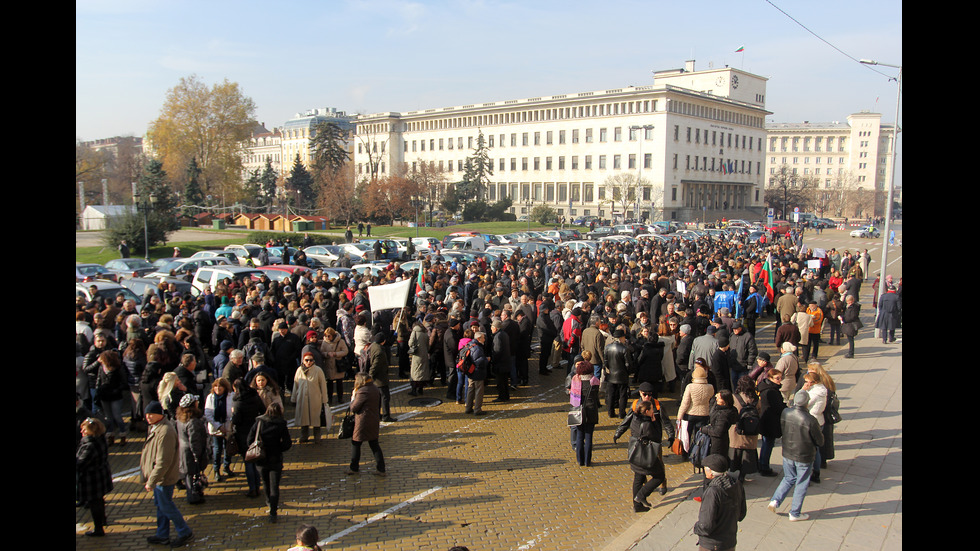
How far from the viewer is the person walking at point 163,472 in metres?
6.44

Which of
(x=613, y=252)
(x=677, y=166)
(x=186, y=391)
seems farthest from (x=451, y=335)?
(x=677, y=166)

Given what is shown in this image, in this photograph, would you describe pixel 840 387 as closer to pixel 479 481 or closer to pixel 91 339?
pixel 479 481

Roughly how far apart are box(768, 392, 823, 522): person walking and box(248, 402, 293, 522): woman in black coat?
5.44 m

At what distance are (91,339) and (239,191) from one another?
57820mm

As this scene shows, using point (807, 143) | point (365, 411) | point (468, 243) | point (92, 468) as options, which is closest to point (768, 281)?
point (365, 411)

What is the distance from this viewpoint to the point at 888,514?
285 inches

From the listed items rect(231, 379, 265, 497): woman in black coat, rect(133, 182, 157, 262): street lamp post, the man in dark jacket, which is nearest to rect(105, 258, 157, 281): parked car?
rect(133, 182, 157, 262): street lamp post

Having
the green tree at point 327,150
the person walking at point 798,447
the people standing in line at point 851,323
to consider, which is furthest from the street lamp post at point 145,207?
the green tree at point 327,150

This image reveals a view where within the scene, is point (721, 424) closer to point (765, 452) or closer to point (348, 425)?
point (765, 452)

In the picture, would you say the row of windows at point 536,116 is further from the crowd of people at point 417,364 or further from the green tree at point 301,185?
the crowd of people at point 417,364

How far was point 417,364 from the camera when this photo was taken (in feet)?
36.8

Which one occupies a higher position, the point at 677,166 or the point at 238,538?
the point at 677,166

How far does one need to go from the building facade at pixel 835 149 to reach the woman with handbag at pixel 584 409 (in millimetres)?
130989

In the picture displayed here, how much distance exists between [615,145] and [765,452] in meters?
77.8
